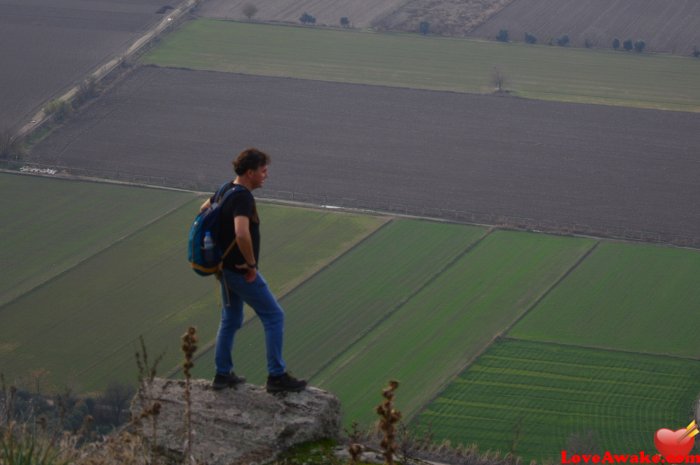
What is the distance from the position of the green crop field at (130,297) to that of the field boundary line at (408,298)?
2965mm

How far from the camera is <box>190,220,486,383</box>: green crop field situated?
26906mm

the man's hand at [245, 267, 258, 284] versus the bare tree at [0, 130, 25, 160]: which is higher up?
the bare tree at [0, 130, 25, 160]

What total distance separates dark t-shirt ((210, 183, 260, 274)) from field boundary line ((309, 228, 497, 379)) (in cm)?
1751

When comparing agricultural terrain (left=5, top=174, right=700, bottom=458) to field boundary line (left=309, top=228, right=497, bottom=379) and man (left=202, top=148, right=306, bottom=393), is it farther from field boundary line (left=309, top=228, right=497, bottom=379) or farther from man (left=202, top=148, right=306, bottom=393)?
man (left=202, top=148, right=306, bottom=393)

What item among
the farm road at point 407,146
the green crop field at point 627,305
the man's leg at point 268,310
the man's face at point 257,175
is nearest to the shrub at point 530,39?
the farm road at point 407,146

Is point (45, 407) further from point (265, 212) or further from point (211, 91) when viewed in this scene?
point (211, 91)

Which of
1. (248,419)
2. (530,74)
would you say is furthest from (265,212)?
(248,419)

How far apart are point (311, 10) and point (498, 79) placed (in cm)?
1479

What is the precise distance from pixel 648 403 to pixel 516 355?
11.9ft

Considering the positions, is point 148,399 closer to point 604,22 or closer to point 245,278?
point 245,278

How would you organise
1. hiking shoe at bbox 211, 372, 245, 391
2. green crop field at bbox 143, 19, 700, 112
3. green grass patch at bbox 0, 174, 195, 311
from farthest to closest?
green crop field at bbox 143, 19, 700, 112, green grass patch at bbox 0, 174, 195, 311, hiking shoe at bbox 211, 372, 245, 391

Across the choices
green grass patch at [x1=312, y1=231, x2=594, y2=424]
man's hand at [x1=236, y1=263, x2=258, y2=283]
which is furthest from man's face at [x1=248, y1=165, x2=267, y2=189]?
green grass patch at [x1=312, y1=231, x2=594, y2=424]

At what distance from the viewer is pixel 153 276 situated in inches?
1254

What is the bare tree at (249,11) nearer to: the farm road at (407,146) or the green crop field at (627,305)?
the farm road at (407,146)
